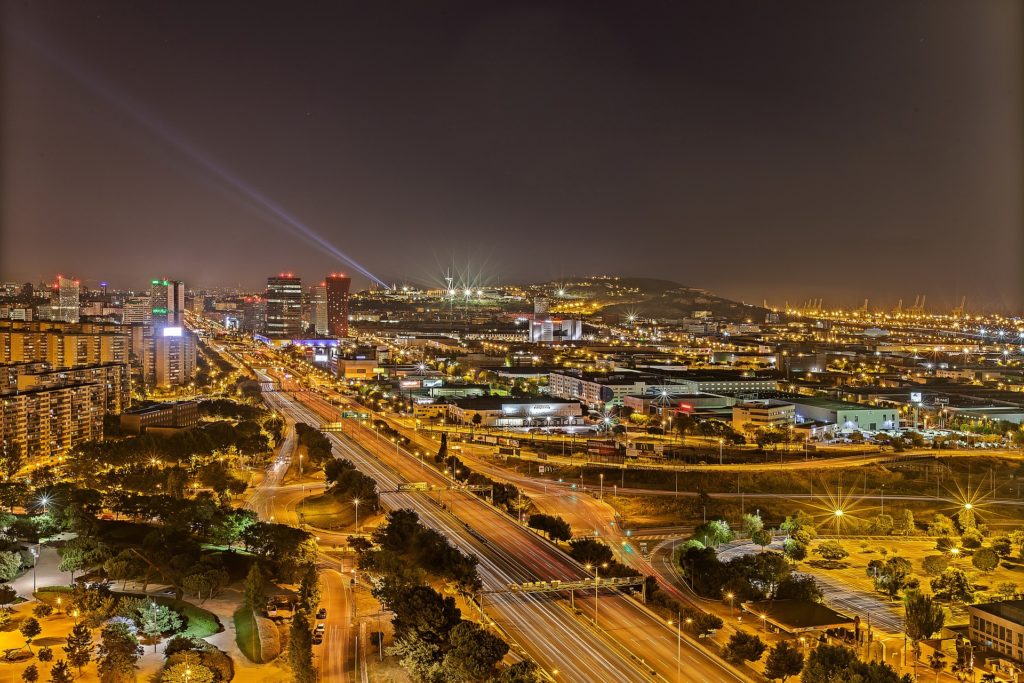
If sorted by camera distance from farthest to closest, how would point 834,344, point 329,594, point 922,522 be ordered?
1. point 834,344
2. point 922,522
3. point 329,594

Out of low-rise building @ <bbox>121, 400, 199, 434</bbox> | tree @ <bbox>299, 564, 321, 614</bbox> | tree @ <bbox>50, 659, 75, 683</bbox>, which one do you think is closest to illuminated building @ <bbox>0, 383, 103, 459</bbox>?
low-rise building @ <bbox>121, 400, 199, 434</bbox>

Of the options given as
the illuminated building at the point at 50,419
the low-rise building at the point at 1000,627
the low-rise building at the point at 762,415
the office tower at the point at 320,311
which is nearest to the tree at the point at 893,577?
the low-rise building at the point at 1000,627

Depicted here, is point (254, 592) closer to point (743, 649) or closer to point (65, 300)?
point (743, 649)

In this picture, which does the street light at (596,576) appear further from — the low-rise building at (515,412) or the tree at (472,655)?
the low-rise building at (515,412)

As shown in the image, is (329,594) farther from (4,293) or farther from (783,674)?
(4,293)

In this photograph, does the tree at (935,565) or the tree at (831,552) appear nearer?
the tree at (935,565)

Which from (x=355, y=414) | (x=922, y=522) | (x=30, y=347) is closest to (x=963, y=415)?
(x=922, y=522)

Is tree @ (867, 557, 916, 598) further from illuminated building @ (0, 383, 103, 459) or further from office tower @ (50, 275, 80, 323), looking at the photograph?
office tower @ (50, 275, 80, 323)
